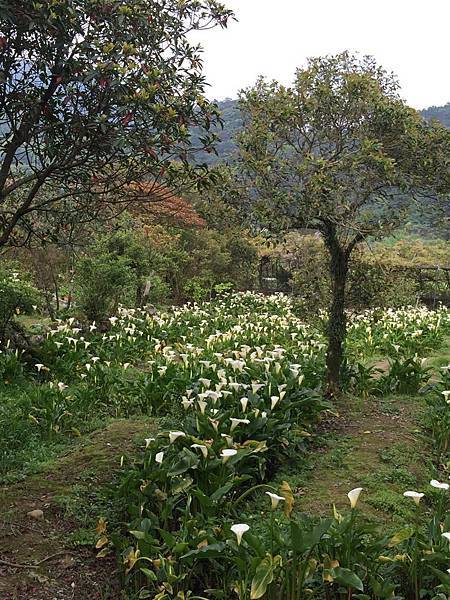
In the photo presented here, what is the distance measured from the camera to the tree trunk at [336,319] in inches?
280

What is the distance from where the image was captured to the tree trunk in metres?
7.10

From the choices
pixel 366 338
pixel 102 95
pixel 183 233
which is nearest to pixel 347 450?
pixel 102 95

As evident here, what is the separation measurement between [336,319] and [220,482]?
11.8 feet

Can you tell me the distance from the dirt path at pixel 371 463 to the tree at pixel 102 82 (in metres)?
2.58

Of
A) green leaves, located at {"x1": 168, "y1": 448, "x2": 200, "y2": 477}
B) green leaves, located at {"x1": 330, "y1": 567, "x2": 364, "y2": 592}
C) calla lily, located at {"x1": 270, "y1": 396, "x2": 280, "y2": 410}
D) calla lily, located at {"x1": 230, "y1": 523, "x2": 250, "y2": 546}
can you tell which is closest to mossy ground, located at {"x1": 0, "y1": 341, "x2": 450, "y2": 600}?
calla lily, located at {"x1": 270, "y1": 396, "x2": 280, "y2": 410}

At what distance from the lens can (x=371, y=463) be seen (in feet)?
17.2

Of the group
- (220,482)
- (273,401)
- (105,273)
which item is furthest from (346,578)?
(105,273)

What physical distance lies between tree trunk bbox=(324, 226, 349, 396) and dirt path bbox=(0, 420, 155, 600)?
275 cm

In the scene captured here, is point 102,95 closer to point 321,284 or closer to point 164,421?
point 164,421

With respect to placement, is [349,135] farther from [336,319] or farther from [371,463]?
[371,463]

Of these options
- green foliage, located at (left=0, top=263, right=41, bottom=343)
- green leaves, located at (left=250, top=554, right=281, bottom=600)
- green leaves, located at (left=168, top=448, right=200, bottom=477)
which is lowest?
green leaves, located at (left=250, top=554, right=281, bottom=600)

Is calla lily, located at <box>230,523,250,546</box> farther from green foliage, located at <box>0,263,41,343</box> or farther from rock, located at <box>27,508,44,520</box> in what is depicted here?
green foliage, located at <box>0,263,41,343</box>

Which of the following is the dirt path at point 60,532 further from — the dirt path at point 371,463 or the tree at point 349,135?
the tree at point 349,135

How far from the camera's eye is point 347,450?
5.55 m
